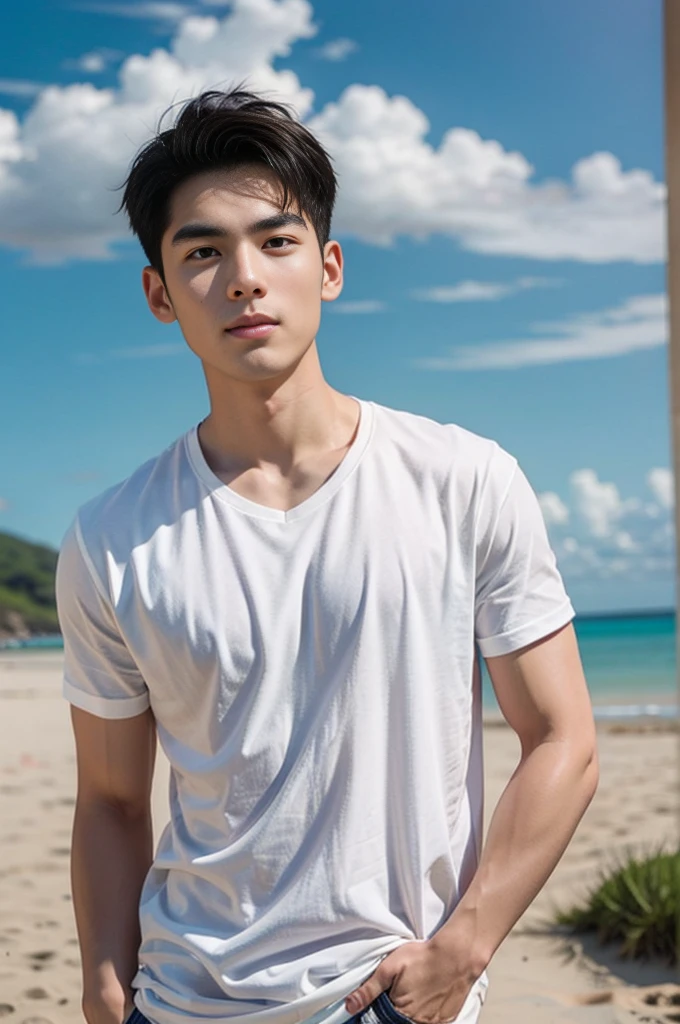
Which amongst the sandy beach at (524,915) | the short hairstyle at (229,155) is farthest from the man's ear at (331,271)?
the sandy beach at (524,915)

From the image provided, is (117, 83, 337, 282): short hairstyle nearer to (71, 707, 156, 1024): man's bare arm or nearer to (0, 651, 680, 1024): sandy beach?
(71, 707, 156, 1024): man's bare arm

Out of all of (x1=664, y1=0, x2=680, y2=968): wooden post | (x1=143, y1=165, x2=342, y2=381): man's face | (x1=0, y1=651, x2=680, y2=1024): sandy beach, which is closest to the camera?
(x1=143, y1=165, x2=342, y2=381): man's face

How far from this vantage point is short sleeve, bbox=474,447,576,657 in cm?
121

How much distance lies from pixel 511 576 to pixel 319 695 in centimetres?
22

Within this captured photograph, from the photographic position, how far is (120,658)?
4.22 feet

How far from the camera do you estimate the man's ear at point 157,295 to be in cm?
138

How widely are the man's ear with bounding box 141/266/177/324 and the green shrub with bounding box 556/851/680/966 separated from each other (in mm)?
2326

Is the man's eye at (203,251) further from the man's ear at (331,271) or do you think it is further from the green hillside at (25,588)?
the green hillside at (25,588)

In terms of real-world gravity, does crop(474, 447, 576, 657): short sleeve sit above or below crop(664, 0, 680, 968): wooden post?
below

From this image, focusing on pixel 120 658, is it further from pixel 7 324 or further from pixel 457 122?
pixel 457 122

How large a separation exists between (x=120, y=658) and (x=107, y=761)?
0.12m

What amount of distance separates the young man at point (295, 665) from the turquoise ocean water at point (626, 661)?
11.0 meters

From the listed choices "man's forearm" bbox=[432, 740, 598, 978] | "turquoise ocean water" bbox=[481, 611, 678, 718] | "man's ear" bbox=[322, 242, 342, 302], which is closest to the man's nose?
"man's ear" bbox=[322, 242, 342, 302]

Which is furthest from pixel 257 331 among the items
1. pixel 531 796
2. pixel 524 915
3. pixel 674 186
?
pixel 524 915
